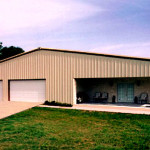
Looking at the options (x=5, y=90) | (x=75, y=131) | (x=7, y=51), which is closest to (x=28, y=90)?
(x=5, y=90)

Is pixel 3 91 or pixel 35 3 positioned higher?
pixel 35 3

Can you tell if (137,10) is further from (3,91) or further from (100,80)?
(3,91)

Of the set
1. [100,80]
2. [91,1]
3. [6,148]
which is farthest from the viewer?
[100,80]

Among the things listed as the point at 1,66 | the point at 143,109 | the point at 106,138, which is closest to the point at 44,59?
the point at 1,66

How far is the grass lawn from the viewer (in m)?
6.90

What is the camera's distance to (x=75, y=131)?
28.8 feet

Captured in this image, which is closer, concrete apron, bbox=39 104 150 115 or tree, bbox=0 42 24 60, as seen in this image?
concrete apron, bbox=39 104 150 115

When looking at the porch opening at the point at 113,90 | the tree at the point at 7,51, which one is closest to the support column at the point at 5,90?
the porch opening at the point at 113,90

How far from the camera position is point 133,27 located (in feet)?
56.8

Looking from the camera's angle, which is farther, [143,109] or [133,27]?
[133,27]

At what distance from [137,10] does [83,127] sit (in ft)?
27.6

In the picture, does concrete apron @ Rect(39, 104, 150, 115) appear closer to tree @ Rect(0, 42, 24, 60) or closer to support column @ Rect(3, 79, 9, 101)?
support column @ Rect(3, 79, 9, 101)

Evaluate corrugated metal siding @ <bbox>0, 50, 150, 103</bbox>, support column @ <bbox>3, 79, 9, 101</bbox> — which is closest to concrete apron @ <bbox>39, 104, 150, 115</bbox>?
corrugated metal siding @ <bbox>0, 50, 150, 103</bbox>

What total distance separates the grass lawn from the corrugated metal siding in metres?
3.17
